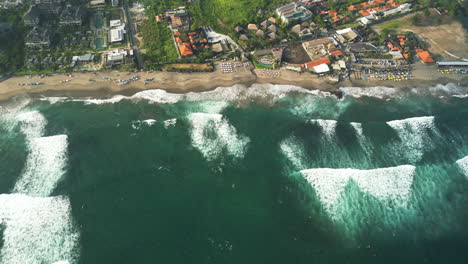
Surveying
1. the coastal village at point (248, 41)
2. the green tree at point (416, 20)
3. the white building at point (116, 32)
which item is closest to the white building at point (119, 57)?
the coastal village at point (248, 41)

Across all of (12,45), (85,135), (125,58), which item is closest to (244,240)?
(85,135)

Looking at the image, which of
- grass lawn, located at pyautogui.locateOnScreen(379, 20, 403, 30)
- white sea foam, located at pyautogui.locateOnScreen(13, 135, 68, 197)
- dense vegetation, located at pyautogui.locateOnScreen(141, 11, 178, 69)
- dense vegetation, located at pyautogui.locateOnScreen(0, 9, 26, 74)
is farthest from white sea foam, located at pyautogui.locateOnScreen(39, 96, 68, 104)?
grass lawn, located at pyautogui.locateOnScreen(379, 20, 403, 30)

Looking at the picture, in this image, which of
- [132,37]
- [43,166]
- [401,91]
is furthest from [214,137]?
[401,91]

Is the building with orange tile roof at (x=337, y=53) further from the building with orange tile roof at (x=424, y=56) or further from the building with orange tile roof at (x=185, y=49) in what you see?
the building with orange tile roof at (x=185, y=49)

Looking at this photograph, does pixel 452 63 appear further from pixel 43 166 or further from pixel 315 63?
pixel 43 166

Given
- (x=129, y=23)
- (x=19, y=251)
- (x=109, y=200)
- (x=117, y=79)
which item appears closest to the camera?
(x=19, y=251)

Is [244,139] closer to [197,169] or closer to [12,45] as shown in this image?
[197,169]
